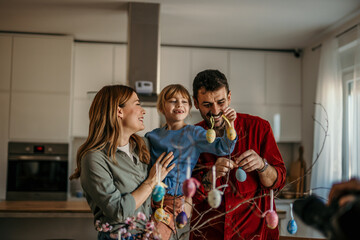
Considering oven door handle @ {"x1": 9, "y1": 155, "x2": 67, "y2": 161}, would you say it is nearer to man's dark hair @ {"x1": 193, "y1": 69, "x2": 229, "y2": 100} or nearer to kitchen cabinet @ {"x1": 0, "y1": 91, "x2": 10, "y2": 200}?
kitchen cabinet @ {"x1": 0, "y1": 91, "x2": 10, "y2": 200}

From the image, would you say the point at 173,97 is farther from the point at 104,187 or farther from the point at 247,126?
the point at 104,187

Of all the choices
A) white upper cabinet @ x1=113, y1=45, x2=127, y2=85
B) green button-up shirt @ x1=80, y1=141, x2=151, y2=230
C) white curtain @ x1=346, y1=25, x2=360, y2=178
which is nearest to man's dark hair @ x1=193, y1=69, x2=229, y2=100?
green button-up shirt @ x1=80, y1=141, x2=151, y2=230

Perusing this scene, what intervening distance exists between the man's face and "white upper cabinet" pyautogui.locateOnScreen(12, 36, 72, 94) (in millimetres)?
3098

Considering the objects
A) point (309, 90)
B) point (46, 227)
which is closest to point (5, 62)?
point (46, 227)

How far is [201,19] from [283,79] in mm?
1650

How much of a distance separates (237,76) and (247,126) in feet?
10.5

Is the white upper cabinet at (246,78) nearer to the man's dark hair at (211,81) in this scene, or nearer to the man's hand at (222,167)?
the man's dark hair at (211,81)

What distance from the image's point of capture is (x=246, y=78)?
4918mm

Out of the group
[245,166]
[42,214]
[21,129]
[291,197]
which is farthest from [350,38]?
[21,129]

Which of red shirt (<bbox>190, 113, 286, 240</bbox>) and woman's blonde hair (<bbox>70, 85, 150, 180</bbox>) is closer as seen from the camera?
woman's blonde hair (<bbox>70, 85, 150, 180</bbox>)

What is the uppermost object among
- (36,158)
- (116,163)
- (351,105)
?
(351,105)

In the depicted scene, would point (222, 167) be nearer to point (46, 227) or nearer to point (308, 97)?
point (46, 227)

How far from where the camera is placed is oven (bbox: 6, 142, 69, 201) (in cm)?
439

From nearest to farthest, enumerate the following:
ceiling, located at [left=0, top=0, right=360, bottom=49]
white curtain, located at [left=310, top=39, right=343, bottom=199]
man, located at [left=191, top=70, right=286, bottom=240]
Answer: man, located at [left=191, top=70, right=286, bottom=240]
ceiling, located at [left=0, top=0, right=360, bottom=49]
white curtain, located at [left=310, top=39, right=343, bottom=199]
